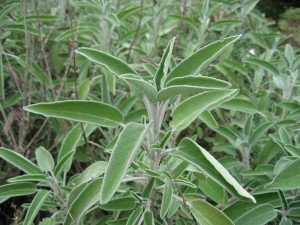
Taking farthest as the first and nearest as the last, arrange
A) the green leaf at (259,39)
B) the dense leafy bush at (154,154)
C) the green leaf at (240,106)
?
the green leaf at (259,39) → the green leaf at (240,106) → the dense leafy bush at (154,154)

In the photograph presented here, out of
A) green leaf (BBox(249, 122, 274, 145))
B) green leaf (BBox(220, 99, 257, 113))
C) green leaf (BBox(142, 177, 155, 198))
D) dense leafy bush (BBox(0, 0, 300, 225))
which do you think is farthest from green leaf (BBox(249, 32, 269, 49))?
green leaf (BBox(142, 177, 155, 198))

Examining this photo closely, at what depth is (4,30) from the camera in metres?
1.87

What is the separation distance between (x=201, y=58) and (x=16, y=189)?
75cm

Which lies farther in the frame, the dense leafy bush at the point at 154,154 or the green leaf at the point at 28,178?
the green leaf at the point at 28,178

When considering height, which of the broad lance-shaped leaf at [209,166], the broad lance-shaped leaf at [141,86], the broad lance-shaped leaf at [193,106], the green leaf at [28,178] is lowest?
the green leaf at [28,178]

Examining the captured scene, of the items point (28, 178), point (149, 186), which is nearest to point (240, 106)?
point (149, 186)

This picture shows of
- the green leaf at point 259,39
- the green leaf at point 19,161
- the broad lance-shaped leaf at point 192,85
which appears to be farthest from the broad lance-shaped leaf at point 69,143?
the green leaf at point 259,39

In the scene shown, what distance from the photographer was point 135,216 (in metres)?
1.15

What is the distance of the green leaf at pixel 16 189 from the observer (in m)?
1.23

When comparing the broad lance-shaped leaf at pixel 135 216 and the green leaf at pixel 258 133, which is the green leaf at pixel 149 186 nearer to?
the broad lance-shaped leaf at pixel 135 216

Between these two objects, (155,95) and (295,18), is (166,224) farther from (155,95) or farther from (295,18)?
(295,18)

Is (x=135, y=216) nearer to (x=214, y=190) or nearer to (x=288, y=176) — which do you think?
(x=214, y=190)

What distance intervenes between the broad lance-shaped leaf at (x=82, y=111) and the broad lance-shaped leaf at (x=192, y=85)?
157mm

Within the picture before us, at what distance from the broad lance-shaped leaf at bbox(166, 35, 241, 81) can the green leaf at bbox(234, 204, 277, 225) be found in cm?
49
